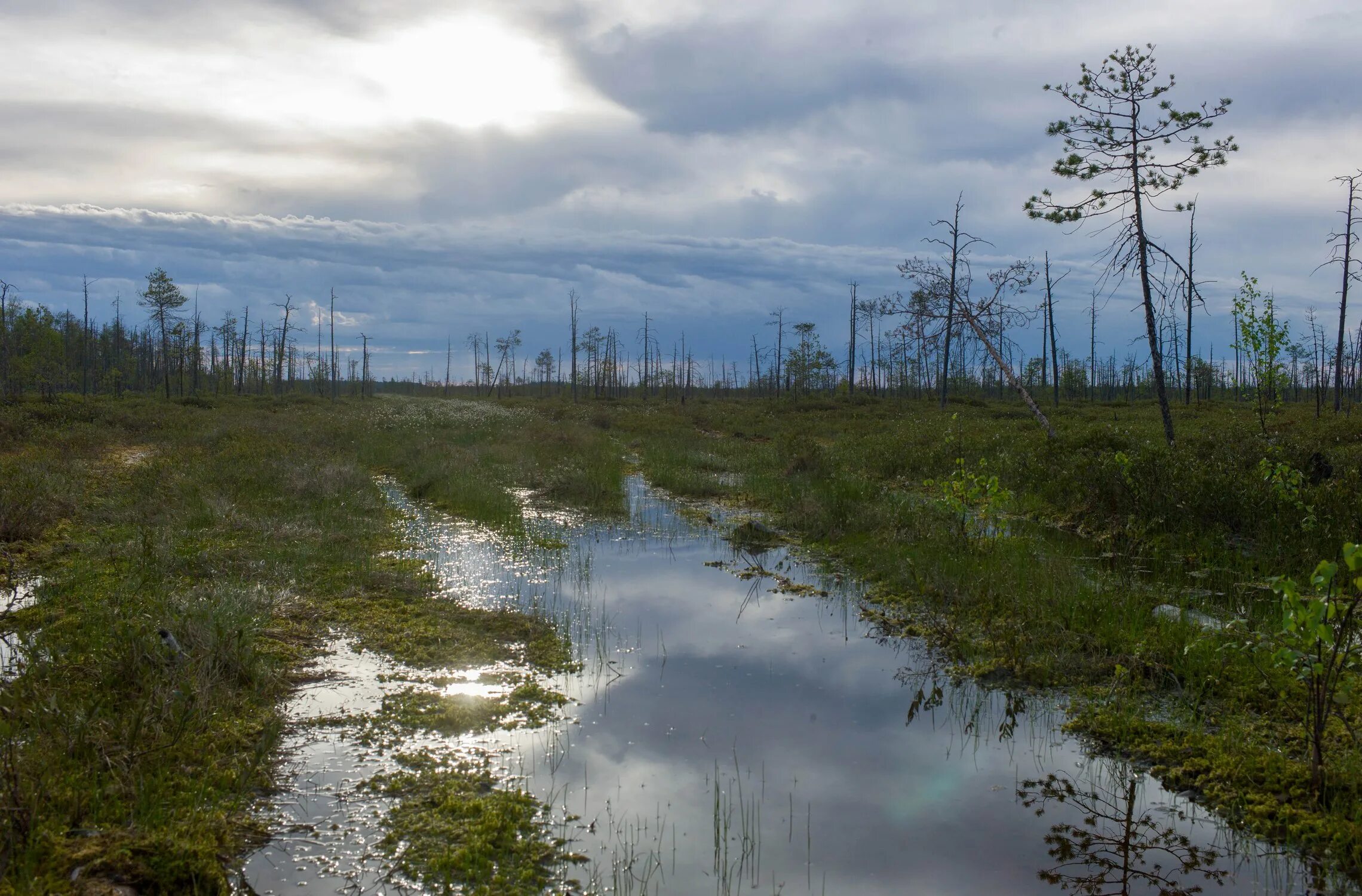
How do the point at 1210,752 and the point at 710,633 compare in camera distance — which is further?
the point at 710,633

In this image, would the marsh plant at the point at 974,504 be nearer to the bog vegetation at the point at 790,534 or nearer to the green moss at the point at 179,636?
the bog vegetation at the point at 790,534

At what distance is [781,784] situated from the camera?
5102 millimetres

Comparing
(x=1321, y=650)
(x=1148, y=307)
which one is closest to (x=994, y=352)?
(x=1148, y=307)

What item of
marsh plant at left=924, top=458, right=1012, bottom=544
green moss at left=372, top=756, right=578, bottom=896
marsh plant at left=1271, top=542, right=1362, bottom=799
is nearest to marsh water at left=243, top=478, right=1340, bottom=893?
green moss at left=372, top=756, right=578, bottom=896

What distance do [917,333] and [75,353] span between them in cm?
8063

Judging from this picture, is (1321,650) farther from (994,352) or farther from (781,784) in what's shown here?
(994,352)

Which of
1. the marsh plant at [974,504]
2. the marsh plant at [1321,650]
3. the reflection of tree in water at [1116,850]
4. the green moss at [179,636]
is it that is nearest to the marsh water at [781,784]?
the reflection of tree in water at [1116,850]

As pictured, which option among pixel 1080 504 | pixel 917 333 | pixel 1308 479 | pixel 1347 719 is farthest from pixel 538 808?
pixel 917 333

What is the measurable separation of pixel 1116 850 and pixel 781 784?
1.95 metres

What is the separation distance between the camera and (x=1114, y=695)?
6.38 metres

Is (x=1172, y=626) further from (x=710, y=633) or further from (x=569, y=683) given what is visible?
(x=569, y=683)

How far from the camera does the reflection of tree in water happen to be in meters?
4.12

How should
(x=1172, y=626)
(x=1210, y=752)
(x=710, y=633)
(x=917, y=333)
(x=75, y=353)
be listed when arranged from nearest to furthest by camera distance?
(x=1210, y=752) → (x=1172, y=626) → (x=710, y=633) → (x=917, y=333) → (x=75, y=353)

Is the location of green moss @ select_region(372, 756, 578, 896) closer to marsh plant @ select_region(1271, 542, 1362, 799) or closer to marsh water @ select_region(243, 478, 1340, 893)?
marsh water @ select_region(243, 478, 1340, 893)
